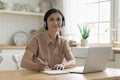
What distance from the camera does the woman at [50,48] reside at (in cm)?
225

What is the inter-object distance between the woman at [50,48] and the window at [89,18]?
6.16ft

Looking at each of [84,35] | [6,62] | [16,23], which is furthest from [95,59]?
[16,23]

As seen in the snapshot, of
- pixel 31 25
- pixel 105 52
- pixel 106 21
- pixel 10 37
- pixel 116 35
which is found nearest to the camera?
pixel 105 52

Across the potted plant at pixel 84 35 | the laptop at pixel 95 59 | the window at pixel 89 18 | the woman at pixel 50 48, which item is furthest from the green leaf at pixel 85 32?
the laptop at pixel 95 59

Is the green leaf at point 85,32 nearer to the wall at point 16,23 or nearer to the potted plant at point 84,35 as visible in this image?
the potted plant at point 84,35

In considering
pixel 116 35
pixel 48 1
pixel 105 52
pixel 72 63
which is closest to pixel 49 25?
pixel 72 63

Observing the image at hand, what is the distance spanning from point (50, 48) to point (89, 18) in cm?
231

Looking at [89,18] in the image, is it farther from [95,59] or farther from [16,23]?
[95,59]

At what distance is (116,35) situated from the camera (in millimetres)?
3779

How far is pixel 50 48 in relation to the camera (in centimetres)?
232

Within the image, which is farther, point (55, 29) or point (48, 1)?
point (48, 1)

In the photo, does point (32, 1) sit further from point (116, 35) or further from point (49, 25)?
point (49, 25)

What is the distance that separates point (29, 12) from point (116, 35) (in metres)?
1.88

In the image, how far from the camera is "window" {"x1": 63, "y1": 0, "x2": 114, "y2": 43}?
4176mm
